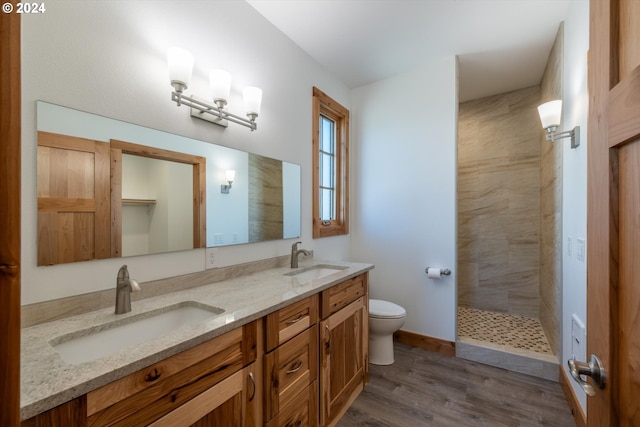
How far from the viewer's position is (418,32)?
2287 millimetres

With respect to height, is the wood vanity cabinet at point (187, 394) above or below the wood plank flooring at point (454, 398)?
above

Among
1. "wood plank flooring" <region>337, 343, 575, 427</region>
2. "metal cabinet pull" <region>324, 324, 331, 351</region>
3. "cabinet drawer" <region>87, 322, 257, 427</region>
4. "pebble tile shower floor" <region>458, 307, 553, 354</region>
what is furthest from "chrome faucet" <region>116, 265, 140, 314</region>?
"pebble tile shower floor" <region>458, 307, 553, 354</region>

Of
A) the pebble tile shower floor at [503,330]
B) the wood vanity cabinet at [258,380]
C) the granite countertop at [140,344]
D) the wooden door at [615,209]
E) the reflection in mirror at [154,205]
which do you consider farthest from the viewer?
the pebble tile shower floor at [503,330]

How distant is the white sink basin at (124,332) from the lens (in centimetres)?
99

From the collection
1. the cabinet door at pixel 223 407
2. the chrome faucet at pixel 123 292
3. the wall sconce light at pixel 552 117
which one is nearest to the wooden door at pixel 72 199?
the chrome faucet at pixel 123 292

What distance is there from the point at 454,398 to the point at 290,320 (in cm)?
149

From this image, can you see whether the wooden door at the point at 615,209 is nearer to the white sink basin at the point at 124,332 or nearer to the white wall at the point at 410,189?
the white sink basin at the point at 124,332

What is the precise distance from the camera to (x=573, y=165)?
188cm

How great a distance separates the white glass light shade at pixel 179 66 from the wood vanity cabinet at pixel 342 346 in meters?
1.35

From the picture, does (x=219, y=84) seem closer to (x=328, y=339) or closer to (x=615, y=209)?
(x=328, y=339)

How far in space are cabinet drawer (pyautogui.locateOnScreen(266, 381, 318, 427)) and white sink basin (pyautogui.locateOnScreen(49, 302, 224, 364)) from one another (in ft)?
1.87

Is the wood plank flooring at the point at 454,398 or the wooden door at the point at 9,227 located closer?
the wooden door at the point at 9,227

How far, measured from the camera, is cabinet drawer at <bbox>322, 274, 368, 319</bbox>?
66.0 inches

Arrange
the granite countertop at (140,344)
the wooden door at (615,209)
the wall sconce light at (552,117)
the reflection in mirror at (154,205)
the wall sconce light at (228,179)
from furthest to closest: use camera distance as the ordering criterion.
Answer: the wall sconce light at (552,117)
the wall sconce light at (228,179)
the reflection in mirror at (154,205)
the granite countertop at (140,344)
the wooden door at (615,209)
